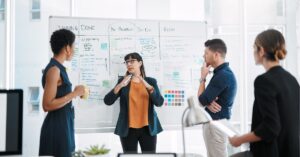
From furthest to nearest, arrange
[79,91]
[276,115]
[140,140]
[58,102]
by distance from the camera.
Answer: [140,140]
[79,91]
[58,102]
[276,115]

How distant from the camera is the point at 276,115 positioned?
1.55m

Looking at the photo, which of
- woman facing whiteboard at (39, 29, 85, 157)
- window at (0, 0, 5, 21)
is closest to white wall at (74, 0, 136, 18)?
window at (0, 0, 5, 21)

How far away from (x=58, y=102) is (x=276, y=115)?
55.4 inches

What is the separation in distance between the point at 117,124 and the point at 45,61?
1.43 meters

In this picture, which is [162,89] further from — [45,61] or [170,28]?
[45,61]

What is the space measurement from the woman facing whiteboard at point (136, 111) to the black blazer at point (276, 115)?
1424 mm

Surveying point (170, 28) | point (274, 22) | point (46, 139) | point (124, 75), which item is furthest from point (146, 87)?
point (274, 22)

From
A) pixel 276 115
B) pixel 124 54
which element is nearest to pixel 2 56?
pixel 124 54

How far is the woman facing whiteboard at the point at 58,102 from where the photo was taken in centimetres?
215

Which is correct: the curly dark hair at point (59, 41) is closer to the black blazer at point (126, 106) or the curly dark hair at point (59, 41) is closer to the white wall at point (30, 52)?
the black blazer at point (126, 106)

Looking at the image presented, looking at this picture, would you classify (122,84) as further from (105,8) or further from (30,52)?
(30,52)

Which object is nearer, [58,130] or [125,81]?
[58,130]

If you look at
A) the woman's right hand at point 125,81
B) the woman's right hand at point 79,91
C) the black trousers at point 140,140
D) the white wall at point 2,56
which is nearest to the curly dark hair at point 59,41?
the woman's right hand at point 79,91

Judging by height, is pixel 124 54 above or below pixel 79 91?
above
